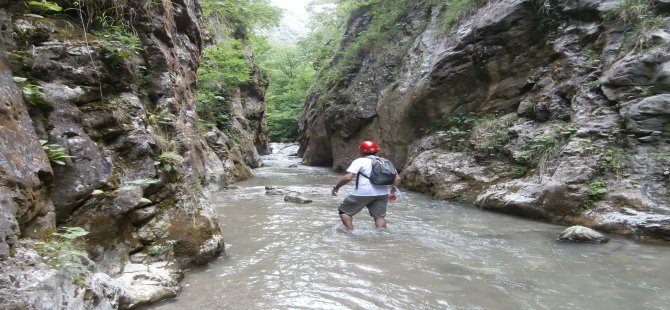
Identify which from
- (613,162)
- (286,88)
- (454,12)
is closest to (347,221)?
(613,162)

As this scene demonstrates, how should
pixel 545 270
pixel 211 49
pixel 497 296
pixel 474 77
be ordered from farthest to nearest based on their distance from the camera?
pixel 211 49 → pixel 474 77 → pixel 545 270 → pixel 497 296

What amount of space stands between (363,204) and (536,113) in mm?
4947

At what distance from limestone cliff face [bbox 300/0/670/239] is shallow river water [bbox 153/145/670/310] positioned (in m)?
0.88

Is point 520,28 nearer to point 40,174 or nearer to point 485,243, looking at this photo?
point 485,243

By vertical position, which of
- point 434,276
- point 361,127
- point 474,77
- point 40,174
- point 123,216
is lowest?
point 434,276

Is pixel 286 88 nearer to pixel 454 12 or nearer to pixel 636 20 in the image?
pixel 454 12

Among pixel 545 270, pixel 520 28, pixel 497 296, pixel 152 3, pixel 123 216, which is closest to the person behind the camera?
pixel 497 296

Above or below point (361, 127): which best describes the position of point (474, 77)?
above

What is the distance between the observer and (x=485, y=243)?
5430 millimetres

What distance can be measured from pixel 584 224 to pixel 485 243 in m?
2.01

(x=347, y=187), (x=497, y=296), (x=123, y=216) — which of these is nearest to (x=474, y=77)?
(x=347, y=187)

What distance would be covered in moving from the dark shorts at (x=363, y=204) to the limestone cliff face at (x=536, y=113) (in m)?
2.66

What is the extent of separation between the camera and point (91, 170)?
3.65 meters

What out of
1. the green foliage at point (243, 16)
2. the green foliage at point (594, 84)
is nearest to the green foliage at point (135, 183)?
the green foliage at point (594, 84)
